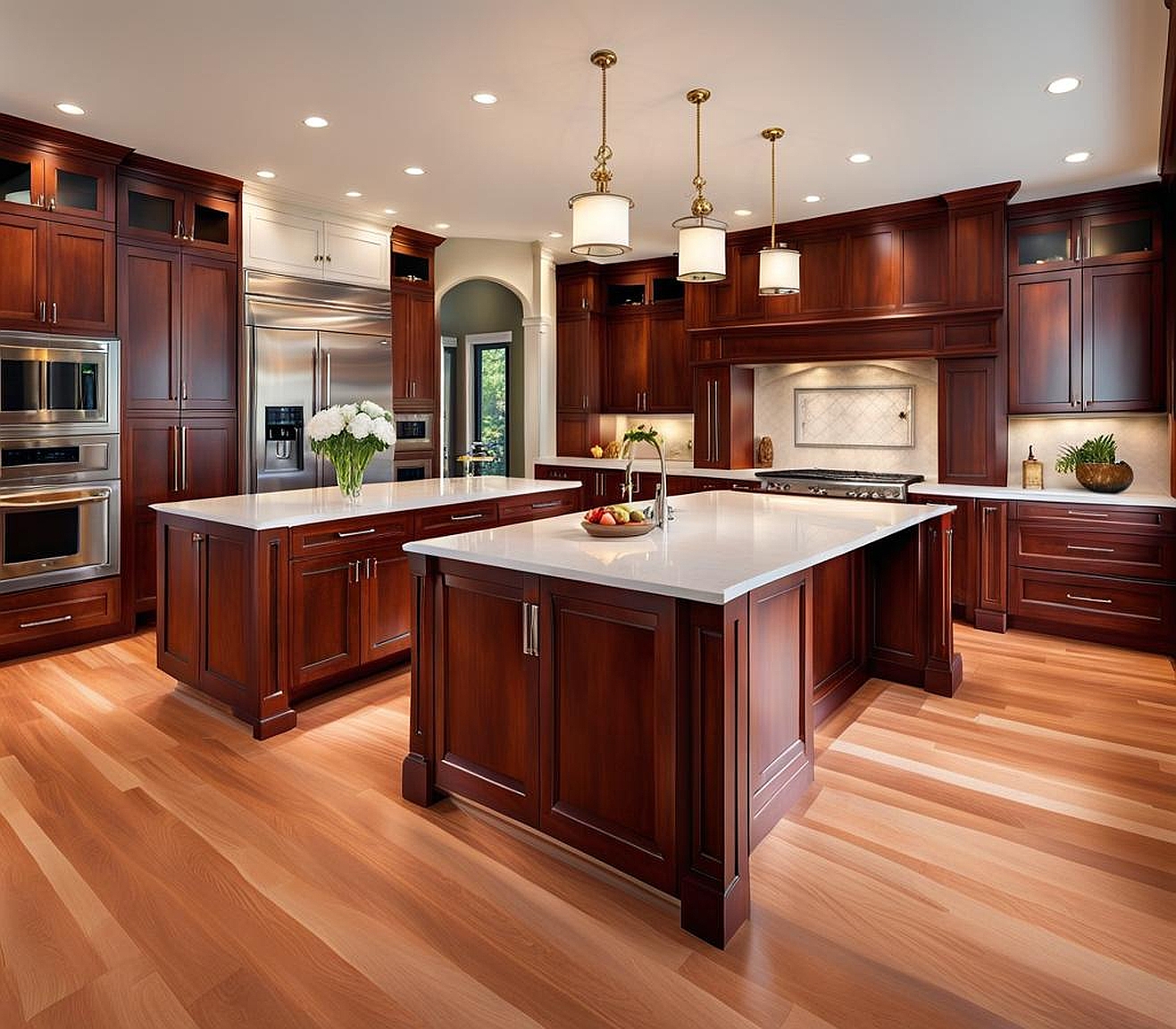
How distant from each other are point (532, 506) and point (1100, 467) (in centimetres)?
357

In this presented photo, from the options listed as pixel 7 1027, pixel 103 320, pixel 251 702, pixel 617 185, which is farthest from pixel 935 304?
pixel 7 1027

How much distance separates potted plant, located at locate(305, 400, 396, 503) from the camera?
360 cm

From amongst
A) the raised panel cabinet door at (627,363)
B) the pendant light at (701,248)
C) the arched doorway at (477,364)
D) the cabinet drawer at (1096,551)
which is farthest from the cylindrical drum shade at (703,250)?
the arched doorway at (477,364)

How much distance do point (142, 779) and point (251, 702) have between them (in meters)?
0.50

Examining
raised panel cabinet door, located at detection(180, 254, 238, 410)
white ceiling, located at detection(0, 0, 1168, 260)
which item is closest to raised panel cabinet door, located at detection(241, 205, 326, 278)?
raised panel cabinet door, located at detection(180, 254, 238, 410)

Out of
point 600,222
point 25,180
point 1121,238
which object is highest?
point 25,180

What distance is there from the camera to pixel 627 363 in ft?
24.7

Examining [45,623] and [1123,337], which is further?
[1123,337]

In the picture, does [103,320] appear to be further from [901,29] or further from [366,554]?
[901,29]

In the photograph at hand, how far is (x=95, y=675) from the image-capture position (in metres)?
3.97

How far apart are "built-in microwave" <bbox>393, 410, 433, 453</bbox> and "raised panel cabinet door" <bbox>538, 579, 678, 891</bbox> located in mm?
4569

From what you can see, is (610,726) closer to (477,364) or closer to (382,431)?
(382,431)

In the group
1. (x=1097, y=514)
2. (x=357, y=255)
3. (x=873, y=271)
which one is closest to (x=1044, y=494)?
(x=1097, y=514)

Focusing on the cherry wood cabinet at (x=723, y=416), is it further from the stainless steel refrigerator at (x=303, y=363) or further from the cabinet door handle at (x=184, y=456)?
the cabinet door handle at (x=184, y=456)
